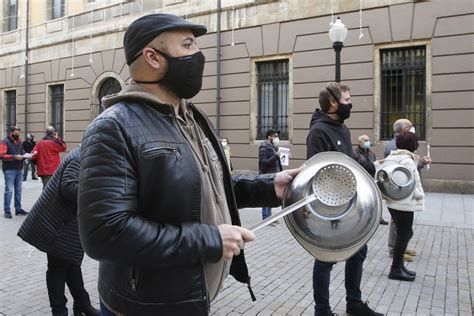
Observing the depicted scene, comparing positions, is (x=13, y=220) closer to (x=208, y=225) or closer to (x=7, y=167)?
(x=7, y=167)

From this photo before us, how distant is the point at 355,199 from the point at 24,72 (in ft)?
76.4

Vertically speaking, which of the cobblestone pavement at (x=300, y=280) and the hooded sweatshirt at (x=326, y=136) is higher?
the hooded sweatshirt at (x=326, y=136)

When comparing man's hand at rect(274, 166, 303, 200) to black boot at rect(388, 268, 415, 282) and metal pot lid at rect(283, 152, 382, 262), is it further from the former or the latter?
black boot at rect(388, 268, 415, 282)

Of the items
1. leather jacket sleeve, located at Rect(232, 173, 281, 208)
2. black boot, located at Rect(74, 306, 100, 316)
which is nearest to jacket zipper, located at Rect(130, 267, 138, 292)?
leather jacket sleeve, located at Rect(232, 173, 281, 208)

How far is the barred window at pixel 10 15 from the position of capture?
23609 millimetres

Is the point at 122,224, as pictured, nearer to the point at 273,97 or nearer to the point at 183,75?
the point at 183,75

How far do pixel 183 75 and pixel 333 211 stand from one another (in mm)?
935

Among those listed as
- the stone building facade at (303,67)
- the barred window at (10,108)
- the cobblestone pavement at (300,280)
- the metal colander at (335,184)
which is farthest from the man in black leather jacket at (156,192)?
the barred window at (10,108)

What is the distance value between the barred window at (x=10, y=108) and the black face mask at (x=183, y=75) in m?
24.2

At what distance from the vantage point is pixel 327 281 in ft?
12.8

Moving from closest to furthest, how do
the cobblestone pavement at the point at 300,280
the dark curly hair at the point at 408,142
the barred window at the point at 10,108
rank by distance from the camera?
1. the cobblestone pavement at the point at 300,280
2. the dark curly hair at the point at 408,142
3. the barred window at the point at 10,108

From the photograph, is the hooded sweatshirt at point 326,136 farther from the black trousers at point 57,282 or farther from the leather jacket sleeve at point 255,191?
the black trousers at point 57,282

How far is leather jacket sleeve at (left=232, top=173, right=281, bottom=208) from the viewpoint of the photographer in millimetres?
2338

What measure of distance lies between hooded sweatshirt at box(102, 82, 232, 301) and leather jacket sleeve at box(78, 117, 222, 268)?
165 millimetres
